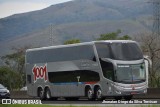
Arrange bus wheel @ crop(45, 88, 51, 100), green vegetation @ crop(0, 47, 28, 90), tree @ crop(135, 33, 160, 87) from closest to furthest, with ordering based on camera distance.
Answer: bus wheel @ crop(45, 88, 51, 100) < tree @ crop(135, 33, 160, 87) < green vegetation @ crop(0, 47, 28, 90)

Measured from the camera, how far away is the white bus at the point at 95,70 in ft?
124

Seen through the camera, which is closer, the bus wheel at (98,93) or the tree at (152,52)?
the bus wheel at (98,93)

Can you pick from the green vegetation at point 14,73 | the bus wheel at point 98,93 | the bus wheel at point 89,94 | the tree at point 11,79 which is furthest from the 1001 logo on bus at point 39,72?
the tree at point 11,79

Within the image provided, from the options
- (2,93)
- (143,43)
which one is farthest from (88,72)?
(143,43)

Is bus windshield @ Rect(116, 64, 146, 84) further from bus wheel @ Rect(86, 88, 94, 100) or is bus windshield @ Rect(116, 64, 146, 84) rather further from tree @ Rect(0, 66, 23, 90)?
tree @ Rect(0, 66, 23, 90)

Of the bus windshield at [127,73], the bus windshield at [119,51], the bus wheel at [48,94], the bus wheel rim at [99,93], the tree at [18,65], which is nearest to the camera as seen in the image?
the bus windshield at [127,73]

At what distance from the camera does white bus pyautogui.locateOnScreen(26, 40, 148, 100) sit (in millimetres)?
37781

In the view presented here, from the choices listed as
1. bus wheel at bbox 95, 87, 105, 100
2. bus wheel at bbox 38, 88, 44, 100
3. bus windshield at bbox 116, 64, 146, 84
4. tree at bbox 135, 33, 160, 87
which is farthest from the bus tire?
tree at bbox 135, 33, 160, 87

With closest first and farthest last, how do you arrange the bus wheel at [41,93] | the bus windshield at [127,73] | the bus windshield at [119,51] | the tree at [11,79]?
the bus windshield at [127,73]
the bus windshield at [119,51]
the bus wheel at [41,93]
the tree at [11,79]

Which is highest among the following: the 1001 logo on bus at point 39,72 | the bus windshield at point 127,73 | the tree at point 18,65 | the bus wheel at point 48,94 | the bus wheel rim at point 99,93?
the tree at point 18,65

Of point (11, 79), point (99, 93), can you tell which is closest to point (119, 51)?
point (99, 93)

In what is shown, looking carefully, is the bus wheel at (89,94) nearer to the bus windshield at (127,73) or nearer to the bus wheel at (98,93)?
the bus wheel at (98,93)

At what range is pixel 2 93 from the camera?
37344mm

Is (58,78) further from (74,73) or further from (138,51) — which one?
(138,51)
